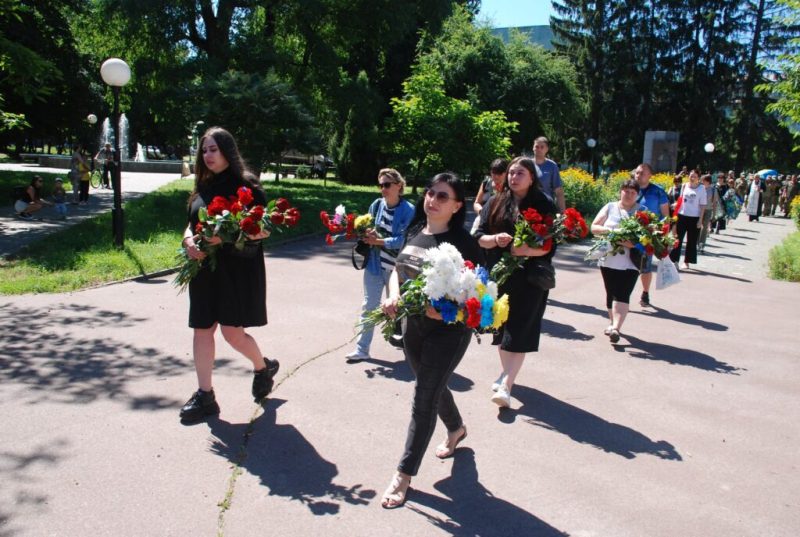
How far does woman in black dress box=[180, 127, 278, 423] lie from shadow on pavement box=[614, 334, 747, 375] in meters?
4.26

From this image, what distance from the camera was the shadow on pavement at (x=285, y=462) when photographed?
3.62 m

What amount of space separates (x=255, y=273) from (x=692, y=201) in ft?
32.3

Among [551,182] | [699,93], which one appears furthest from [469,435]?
[699,93]

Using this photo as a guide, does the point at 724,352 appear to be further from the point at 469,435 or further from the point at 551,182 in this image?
the point at 469,435

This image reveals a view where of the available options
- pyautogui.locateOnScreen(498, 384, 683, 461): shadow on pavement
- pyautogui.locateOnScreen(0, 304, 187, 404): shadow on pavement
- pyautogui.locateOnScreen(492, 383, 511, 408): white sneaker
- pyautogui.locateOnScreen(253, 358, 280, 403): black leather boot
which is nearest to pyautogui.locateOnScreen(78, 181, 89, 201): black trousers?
pyautogui.locateOnScreen(0, 304, 187, 404): shadow on pavement

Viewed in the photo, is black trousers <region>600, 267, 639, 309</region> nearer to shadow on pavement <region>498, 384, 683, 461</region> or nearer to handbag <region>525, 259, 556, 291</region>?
shadow on pavement <region>498, 384, 683, 461</region>

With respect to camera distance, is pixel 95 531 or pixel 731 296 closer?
pixel 95 531

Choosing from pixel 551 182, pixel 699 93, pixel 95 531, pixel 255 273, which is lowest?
pixel 95 531

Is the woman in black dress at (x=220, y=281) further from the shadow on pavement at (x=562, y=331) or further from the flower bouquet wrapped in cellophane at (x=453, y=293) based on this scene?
the shadow on pavement at (x=562, y=331)

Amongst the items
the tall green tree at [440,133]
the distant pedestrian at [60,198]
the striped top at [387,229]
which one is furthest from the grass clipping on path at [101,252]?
the tall green tree at [440,133]

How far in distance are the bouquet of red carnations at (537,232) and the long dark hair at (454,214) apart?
0.95 metres

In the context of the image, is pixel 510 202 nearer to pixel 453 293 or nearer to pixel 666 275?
pixel 453 293

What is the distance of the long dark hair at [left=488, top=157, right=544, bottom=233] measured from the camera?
4965mm

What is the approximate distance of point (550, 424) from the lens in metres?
4.80
